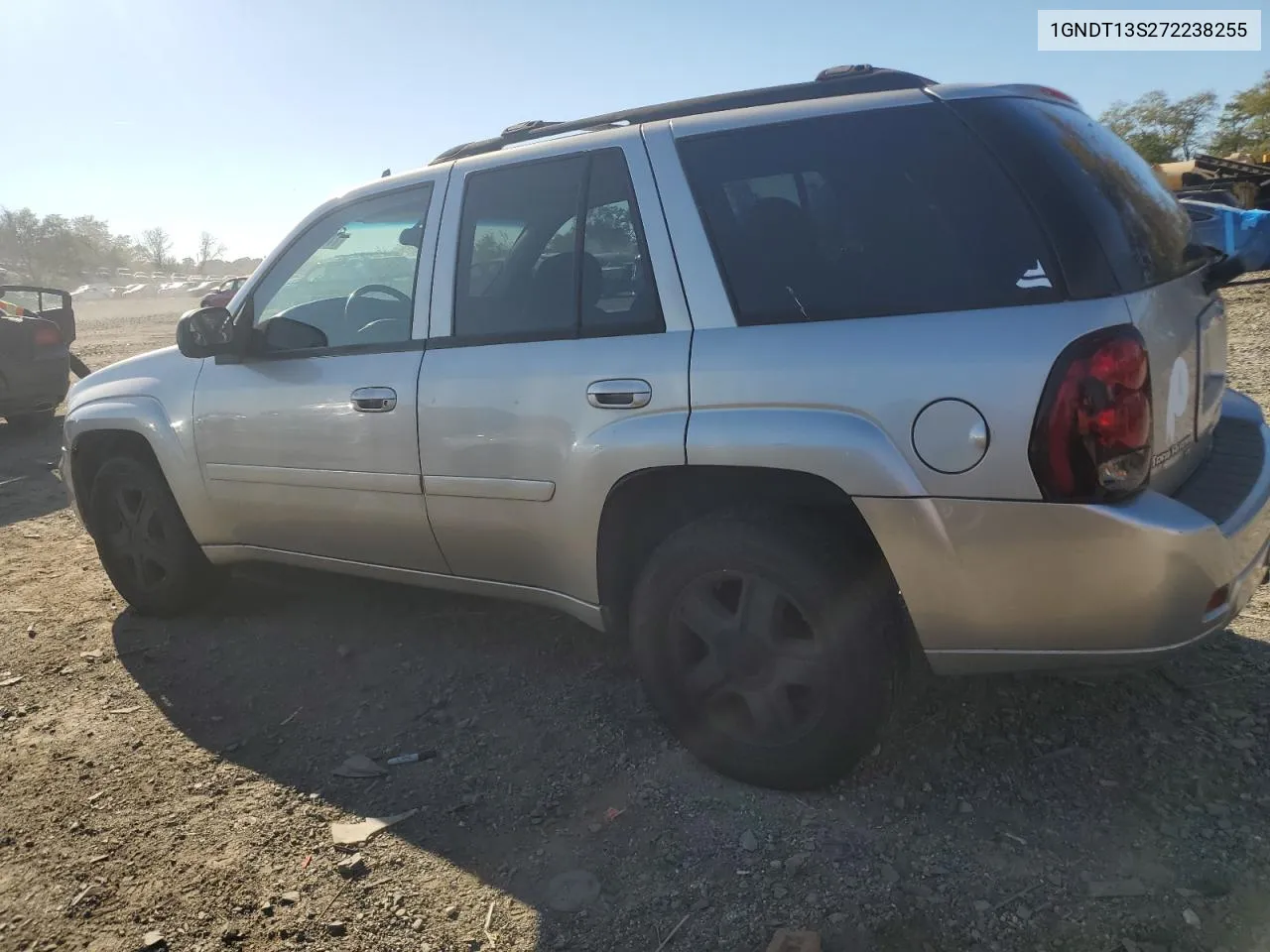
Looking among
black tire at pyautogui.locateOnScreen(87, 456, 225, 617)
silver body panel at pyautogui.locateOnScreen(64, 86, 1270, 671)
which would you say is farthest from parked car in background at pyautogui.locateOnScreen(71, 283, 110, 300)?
silver body panel at pyautogui.locateOnScreen(64, 86, 1270, 671)

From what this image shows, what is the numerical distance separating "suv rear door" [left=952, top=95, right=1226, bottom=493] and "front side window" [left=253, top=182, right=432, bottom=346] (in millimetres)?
1951

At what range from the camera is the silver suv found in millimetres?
2115

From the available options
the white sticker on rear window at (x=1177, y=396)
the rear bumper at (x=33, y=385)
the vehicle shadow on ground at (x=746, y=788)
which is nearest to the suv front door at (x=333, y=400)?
the vehicle shadow on ground at (x=746, y=788)

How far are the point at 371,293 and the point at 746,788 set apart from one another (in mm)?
2247

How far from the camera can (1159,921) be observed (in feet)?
6.81

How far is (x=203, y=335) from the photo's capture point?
372cm

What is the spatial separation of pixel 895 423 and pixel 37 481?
7.99 m

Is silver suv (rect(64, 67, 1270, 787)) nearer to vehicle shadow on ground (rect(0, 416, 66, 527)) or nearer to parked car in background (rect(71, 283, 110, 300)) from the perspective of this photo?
vehicle shadow on ground (rect(0, 416, 66, 527))

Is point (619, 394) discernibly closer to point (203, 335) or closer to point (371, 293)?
point (371, 293)

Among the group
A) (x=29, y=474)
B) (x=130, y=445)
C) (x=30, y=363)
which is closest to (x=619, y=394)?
(x=130, y=445)

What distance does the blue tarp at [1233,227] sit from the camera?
11281 mm

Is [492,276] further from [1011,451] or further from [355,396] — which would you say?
[1011,451]

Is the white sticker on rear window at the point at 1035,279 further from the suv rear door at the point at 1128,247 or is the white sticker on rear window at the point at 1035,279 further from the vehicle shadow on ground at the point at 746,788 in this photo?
the vehicle shadow on ground at the point at 746,788

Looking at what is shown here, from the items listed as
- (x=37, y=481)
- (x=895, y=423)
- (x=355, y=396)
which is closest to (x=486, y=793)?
(x=355, y=396)
